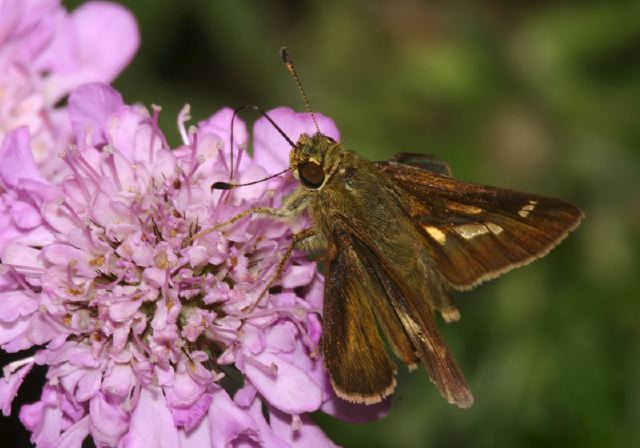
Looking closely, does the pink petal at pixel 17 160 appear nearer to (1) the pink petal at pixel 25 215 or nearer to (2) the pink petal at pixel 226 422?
(1) the pink petal at pixel 25 215

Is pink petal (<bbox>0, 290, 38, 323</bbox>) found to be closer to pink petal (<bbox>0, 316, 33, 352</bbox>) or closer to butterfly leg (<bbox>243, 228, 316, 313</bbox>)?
pink petal (<bbox>0, 316, 33, 352</bbox>)

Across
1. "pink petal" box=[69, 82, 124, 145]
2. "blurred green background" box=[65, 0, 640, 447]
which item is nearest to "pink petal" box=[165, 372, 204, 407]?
"pink petal" box=[69, 82, 124, 145]

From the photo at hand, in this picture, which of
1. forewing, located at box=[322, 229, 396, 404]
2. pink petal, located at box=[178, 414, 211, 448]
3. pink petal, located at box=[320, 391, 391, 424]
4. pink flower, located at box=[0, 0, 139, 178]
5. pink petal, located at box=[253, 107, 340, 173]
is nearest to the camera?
forewing, located at box=[322, 229, 396, 404]

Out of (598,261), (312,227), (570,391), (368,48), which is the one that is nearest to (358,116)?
(368,48)

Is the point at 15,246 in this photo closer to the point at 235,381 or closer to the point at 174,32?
the point at 235,381

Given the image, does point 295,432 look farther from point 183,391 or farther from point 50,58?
point 50,58

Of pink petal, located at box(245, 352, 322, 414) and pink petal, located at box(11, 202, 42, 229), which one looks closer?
pink petal, located at box(245, 352, 322, 414)
